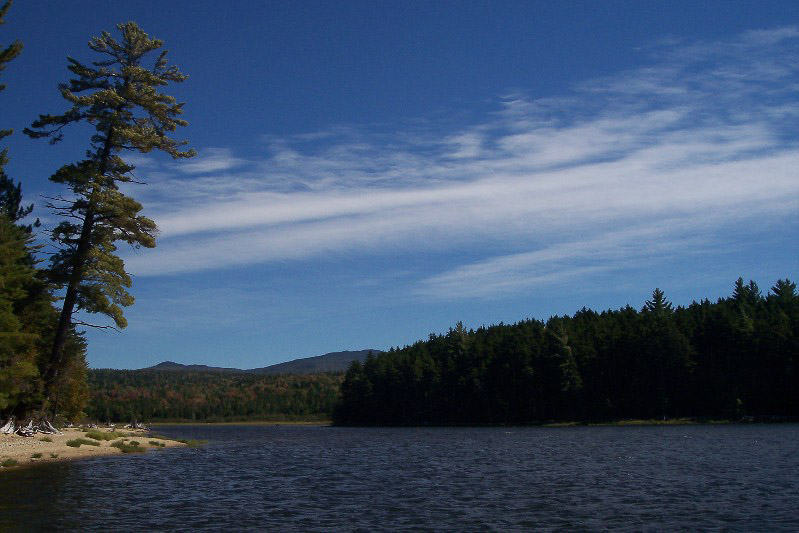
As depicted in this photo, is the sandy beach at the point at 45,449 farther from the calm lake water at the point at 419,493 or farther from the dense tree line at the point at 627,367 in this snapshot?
the dense tree line at the point at 627,367

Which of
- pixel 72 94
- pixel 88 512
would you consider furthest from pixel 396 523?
pixel 72 94

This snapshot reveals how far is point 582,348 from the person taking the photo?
125 metres

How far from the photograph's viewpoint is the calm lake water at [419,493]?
23.0 meters

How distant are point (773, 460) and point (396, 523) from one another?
29845mm

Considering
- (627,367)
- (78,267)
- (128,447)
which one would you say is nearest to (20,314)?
(78,267)

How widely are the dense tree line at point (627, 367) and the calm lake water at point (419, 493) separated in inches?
2461

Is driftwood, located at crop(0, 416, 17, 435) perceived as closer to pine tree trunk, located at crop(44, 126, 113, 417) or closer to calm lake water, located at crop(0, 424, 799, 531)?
pine tree trunk, located at crop(44, 126, 113, 417)

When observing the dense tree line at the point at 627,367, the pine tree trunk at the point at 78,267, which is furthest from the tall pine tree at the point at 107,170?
the dense tree line at the point at 627,367

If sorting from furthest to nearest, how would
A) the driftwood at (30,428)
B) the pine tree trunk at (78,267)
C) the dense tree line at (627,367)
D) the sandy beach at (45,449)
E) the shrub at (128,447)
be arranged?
the dense tree line at (627,367) → the shrub at (128,447) → the driftwood at (30,428) → the pine tree trunk at (78,267) → the sandy beach at (45,449)

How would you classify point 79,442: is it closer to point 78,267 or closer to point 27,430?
point 27,430

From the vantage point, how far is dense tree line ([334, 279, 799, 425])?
351ft

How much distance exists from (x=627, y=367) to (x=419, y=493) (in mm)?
99603

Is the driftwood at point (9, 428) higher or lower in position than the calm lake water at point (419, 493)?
higher

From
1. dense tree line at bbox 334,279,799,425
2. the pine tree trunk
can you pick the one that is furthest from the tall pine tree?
dense tree line at bbox 334,279,799,425
